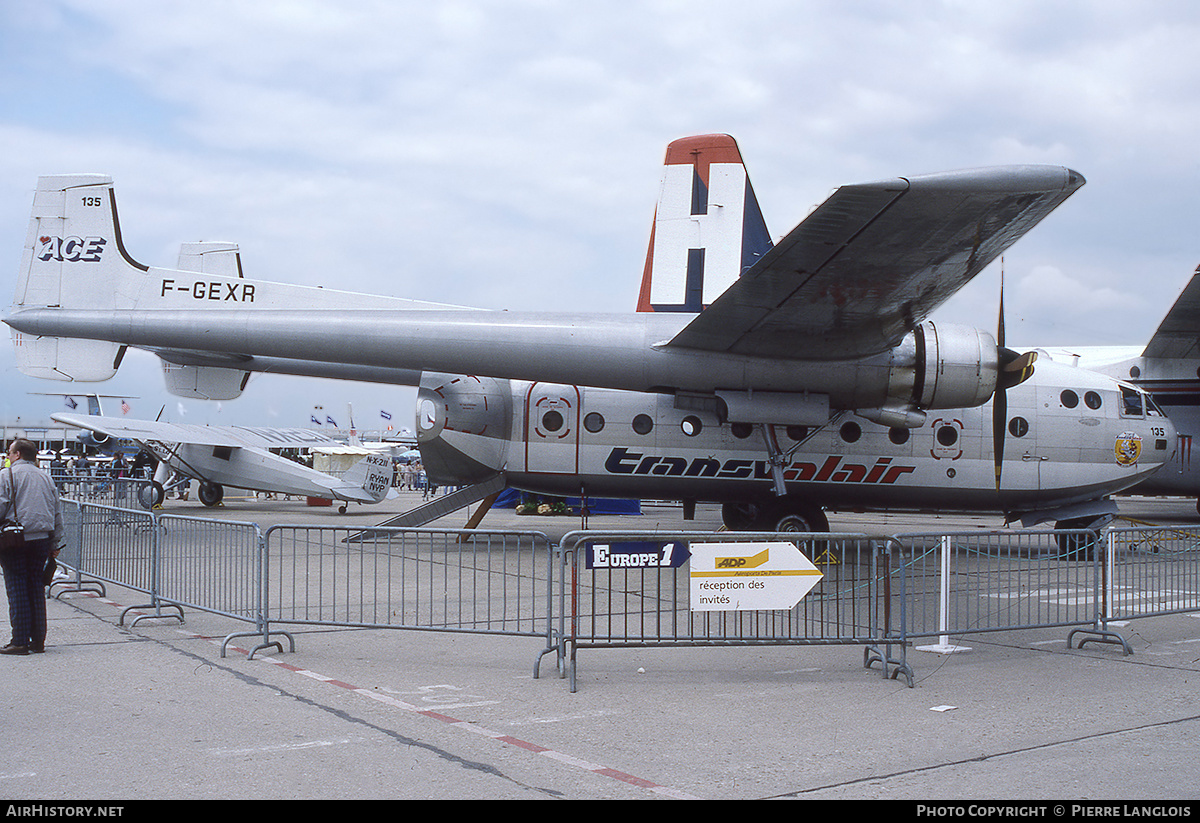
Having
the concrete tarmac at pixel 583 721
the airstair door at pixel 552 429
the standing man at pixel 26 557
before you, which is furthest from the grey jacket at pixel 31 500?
the airstair door at pixel 552 429

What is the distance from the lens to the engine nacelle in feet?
43.3

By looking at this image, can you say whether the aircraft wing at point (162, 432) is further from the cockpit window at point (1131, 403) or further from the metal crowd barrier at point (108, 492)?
the cockpit window at point (1131, 403)

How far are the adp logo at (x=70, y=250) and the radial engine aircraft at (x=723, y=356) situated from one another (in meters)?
0.03

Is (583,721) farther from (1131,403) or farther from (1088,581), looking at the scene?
(1131,403)

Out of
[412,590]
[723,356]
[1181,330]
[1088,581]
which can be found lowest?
[412,590]

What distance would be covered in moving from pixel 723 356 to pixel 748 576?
20.1 ft

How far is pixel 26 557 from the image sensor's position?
25.4ft

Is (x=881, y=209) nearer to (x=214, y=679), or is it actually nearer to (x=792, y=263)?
(x=792, y=263)

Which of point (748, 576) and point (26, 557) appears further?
point (26, 557)

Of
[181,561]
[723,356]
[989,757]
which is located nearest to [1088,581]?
[989,757]

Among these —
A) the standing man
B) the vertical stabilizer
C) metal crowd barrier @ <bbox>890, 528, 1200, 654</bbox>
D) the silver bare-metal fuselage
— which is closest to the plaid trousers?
the standing man
